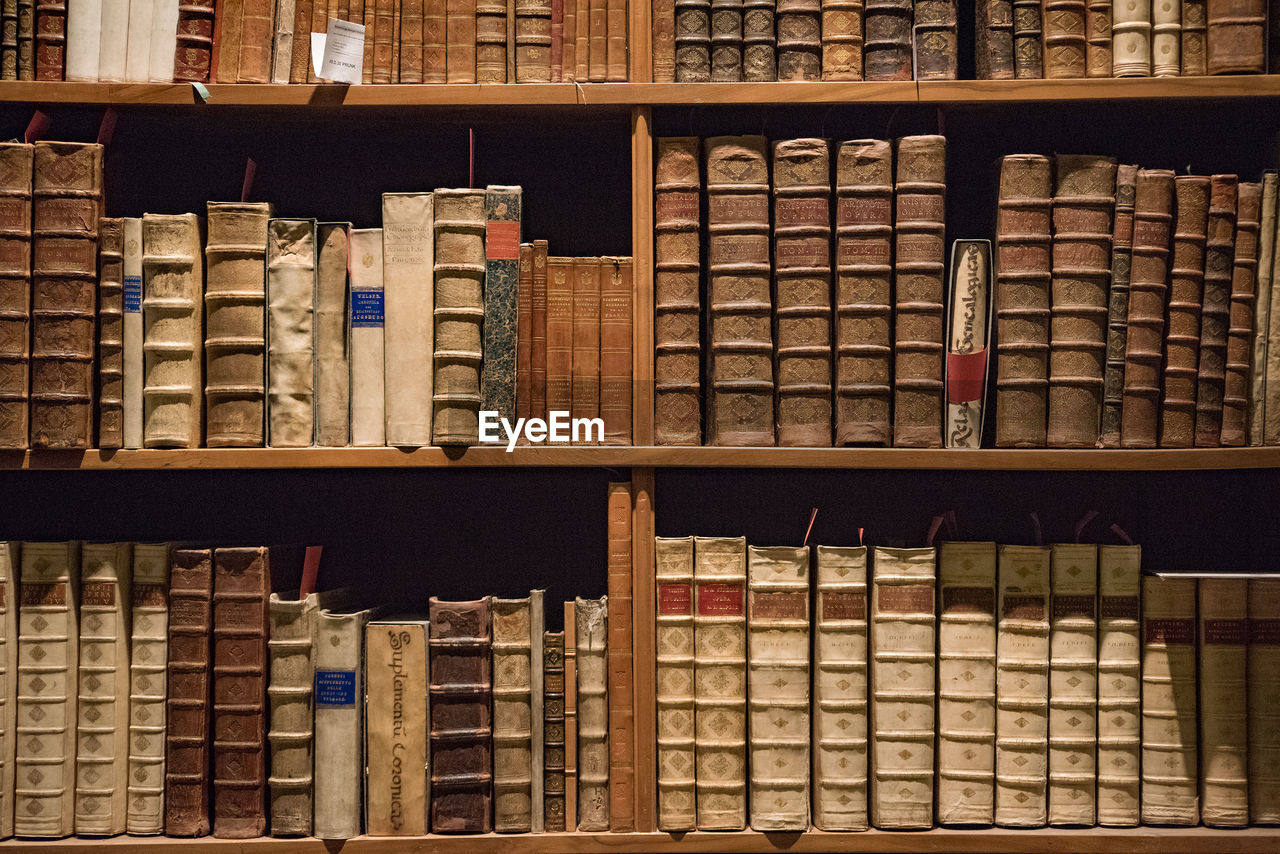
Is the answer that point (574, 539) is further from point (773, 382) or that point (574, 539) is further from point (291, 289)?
point (291, 289)

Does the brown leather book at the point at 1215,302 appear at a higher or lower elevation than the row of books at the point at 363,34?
lower

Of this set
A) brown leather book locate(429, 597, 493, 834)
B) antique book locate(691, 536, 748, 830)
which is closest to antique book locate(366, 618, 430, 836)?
brown leather book locate(429, 597, 493, 834)

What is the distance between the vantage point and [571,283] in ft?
4.69

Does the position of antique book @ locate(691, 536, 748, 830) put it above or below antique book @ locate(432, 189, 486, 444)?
below

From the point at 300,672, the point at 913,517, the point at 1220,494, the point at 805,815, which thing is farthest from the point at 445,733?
the point at 1220,494

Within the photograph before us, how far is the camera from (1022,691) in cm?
141

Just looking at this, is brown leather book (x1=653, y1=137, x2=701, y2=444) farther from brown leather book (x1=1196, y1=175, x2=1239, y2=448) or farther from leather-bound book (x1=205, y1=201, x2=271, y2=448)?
brown leather book (x1=1196, y1=175, x2=1239, y2=448)

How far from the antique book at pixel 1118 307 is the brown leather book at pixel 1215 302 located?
0.38 ft

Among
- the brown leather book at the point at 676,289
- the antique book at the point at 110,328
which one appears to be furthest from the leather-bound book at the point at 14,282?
the brown leather book at the point at 676,289

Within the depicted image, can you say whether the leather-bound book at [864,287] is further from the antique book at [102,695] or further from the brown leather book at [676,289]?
the antique book at [102,695]

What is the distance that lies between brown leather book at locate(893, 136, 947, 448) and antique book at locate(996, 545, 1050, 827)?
0.26m

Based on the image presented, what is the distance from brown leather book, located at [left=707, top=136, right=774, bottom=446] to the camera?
141 centimetres

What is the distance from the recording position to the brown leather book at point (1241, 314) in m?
1.40

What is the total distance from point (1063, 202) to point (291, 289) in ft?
3.86
